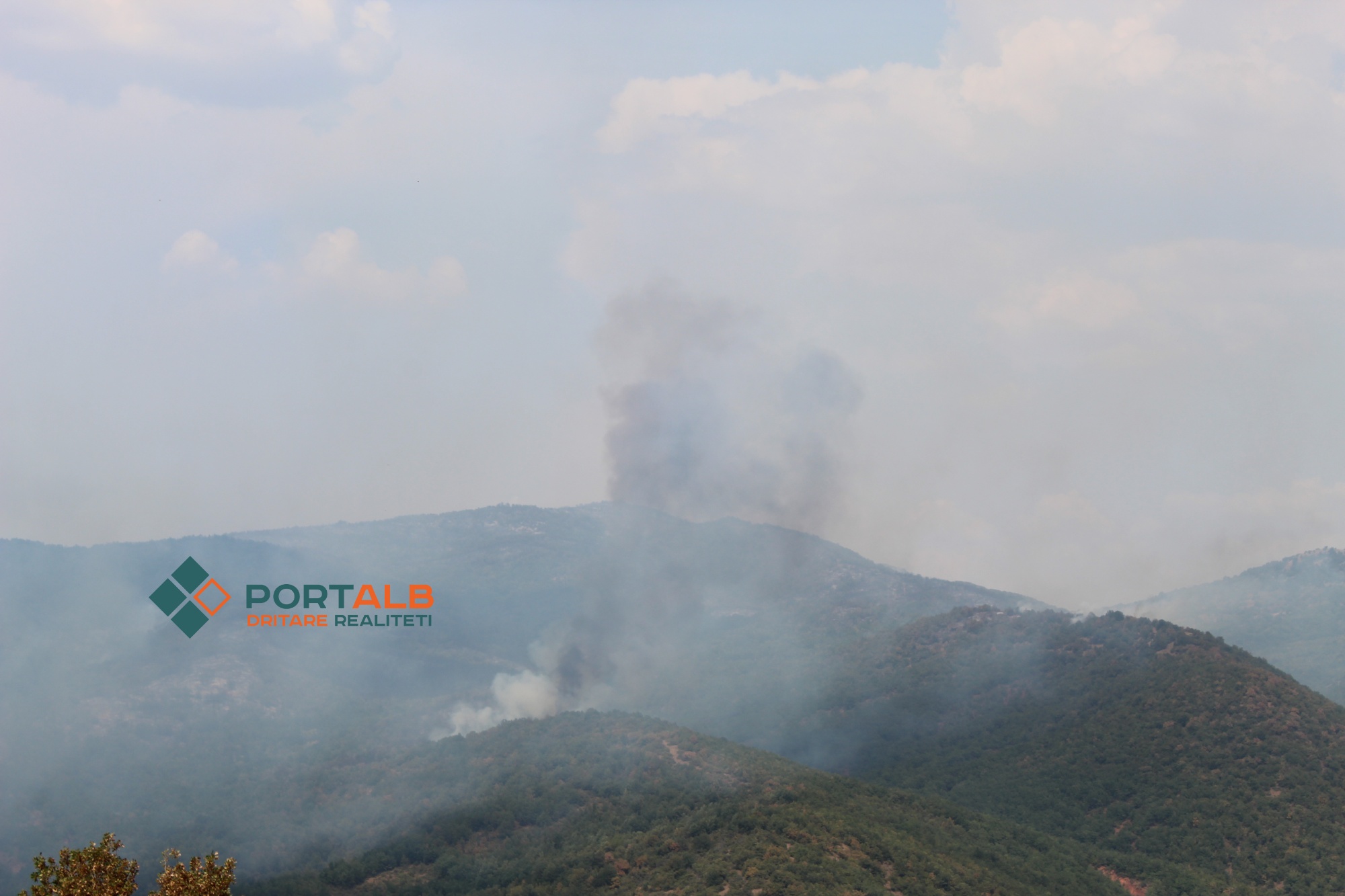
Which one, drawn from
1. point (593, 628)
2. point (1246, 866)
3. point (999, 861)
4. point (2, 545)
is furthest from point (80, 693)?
point (1246, 866)

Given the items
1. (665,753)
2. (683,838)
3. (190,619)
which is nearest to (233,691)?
(190,619)

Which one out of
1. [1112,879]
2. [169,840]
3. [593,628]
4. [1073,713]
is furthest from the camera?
[593,628]

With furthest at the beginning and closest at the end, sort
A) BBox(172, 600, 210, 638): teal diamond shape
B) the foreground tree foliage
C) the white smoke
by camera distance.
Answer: BBox(172, 600, 210, 638): teal diamond shape → the white smoke → the foreground tree foliage

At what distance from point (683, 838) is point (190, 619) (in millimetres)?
110645

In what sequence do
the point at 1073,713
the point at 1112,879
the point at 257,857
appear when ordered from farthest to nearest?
the point at 1073,713 → the point at 257,857 → the point at 1112,879

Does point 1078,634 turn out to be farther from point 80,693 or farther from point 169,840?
point 80,693

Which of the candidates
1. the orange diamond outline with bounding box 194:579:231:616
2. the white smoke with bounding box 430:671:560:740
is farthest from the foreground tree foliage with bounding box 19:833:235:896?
the orange diamond outline with bounding box 194:579:231:616

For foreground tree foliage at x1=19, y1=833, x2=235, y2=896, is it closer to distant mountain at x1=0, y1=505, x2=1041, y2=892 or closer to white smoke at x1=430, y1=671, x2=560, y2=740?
distant mountain at x1=0, y1=505, x2=1041, y2=892

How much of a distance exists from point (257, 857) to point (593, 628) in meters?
77.4

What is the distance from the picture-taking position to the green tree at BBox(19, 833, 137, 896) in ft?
125

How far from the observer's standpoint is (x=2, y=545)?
169125 millimetres

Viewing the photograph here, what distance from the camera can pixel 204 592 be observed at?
172m

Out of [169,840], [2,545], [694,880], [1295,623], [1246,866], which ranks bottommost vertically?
[1246,866]

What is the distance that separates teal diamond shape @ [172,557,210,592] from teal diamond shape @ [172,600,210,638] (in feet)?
16.0
